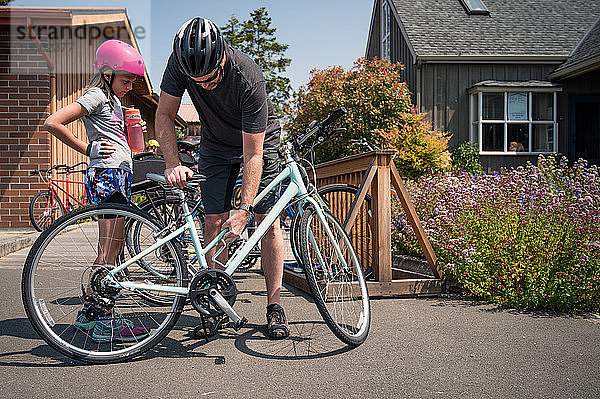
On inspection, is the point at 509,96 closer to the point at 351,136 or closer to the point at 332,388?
the point at 351,136

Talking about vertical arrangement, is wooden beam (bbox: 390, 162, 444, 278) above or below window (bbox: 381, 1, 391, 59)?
below

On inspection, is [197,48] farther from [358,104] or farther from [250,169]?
[358,104]

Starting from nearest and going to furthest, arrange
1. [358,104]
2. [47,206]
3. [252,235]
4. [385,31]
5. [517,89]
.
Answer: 1. [252,235]
2. [47,206]
3. [358,104]
4. [517,89]
5. [385,31]

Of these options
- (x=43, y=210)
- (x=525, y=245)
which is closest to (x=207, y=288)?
(x=525, y=245)

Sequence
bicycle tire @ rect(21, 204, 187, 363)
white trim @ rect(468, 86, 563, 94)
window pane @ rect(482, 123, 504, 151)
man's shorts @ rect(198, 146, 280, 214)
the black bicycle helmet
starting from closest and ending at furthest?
the black bicycle helmet → bicycle tire @ rect(21, 204, 187, 363) → man's shorts @ rect(198, 146, 280, 214) → white trim @ rect(468, 86, 563, 94) → window pane @ rect(482, 123, 504, 151)

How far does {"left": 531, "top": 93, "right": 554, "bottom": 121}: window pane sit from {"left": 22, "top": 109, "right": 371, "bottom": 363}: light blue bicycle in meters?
16.4

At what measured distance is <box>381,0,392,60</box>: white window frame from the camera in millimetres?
21859

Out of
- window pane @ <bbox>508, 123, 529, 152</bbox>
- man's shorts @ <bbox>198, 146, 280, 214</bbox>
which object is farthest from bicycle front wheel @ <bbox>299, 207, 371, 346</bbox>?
window pane @ <bbox>508, 123, 529, 152</bbox>

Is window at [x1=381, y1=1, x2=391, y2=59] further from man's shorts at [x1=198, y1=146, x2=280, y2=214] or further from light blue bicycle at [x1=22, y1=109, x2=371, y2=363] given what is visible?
light blue bicycle at [x1=22, y1=109, x2=371, y2=363]

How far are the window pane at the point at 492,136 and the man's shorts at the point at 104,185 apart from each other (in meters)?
15.8

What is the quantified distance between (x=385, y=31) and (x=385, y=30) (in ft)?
0.15

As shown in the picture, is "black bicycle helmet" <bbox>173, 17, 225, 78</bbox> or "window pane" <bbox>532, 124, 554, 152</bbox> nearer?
"black bicycle helmet" <bbox>173, 17, 225, 78</bbox>

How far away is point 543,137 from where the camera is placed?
59.5 feet

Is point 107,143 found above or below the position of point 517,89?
below
